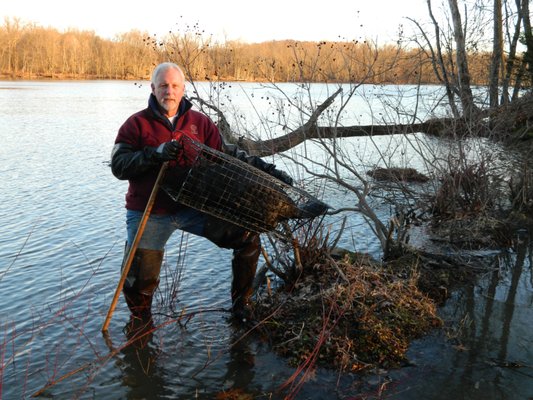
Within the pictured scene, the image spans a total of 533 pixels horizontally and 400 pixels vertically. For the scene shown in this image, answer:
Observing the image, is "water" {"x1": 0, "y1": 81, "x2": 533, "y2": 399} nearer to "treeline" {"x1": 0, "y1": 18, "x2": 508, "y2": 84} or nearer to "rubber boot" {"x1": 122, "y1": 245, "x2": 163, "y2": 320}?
"rubber boot" {"x1": 122, "y1": 245, "x2": 163, "y2": 320}

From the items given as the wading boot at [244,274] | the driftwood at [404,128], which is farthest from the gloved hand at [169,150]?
the driftwood at [404,128]

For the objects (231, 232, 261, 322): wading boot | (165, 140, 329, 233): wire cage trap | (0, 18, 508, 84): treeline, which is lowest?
(231, 232, 261, 322): wading boot

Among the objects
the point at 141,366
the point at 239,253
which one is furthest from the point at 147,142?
the point at 141,366

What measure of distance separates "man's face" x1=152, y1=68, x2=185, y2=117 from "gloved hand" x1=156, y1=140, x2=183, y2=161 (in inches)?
23.3

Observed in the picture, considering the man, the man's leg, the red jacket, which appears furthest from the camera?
the man's leg

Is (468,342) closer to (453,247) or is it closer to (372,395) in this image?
(372,395)

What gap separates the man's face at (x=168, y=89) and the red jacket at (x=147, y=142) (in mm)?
69

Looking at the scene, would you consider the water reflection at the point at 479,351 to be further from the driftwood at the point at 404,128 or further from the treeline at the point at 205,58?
the treeline at the point at 205,58

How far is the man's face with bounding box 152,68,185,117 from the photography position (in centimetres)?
443

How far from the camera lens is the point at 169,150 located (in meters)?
4.01

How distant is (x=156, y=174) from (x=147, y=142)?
273 millimetres

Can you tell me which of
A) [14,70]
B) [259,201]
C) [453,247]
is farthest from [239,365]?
[14,70]

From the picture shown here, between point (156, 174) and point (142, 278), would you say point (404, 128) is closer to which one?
point (156, 174)

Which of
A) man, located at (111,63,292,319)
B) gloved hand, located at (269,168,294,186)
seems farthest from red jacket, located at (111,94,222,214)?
gloved hand, located at (269,168,294,186)
